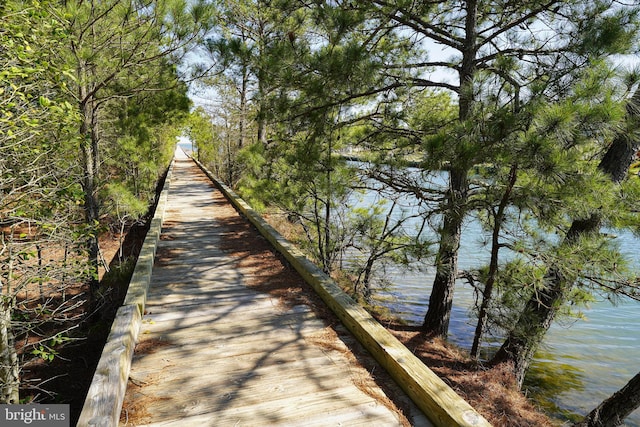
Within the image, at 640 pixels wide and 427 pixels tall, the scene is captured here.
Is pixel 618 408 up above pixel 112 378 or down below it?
below

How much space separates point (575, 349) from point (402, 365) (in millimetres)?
8075

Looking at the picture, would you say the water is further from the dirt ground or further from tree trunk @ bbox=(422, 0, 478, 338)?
the dirt ground

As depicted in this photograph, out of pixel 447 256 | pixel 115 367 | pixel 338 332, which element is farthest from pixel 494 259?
pixel 115 367

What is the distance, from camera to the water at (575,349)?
652 cm

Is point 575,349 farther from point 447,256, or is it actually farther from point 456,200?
point 456,200

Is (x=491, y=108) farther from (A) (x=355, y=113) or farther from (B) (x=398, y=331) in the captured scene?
(B) (x=398, y=331)

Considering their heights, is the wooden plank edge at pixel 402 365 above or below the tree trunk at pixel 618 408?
above

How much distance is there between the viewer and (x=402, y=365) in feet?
8.58

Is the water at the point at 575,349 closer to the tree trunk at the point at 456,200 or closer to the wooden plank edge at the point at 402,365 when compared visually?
the tree trunk at the point at 456,200

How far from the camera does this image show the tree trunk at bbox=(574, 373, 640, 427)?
396 cm

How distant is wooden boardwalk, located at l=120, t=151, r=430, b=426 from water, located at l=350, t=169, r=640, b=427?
8.67 feet

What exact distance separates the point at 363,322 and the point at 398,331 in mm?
3427

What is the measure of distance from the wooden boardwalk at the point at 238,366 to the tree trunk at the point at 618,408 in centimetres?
323

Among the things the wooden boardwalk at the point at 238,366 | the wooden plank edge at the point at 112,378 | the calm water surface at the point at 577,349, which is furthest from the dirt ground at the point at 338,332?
the wooden plank edge at the point at 112,378
